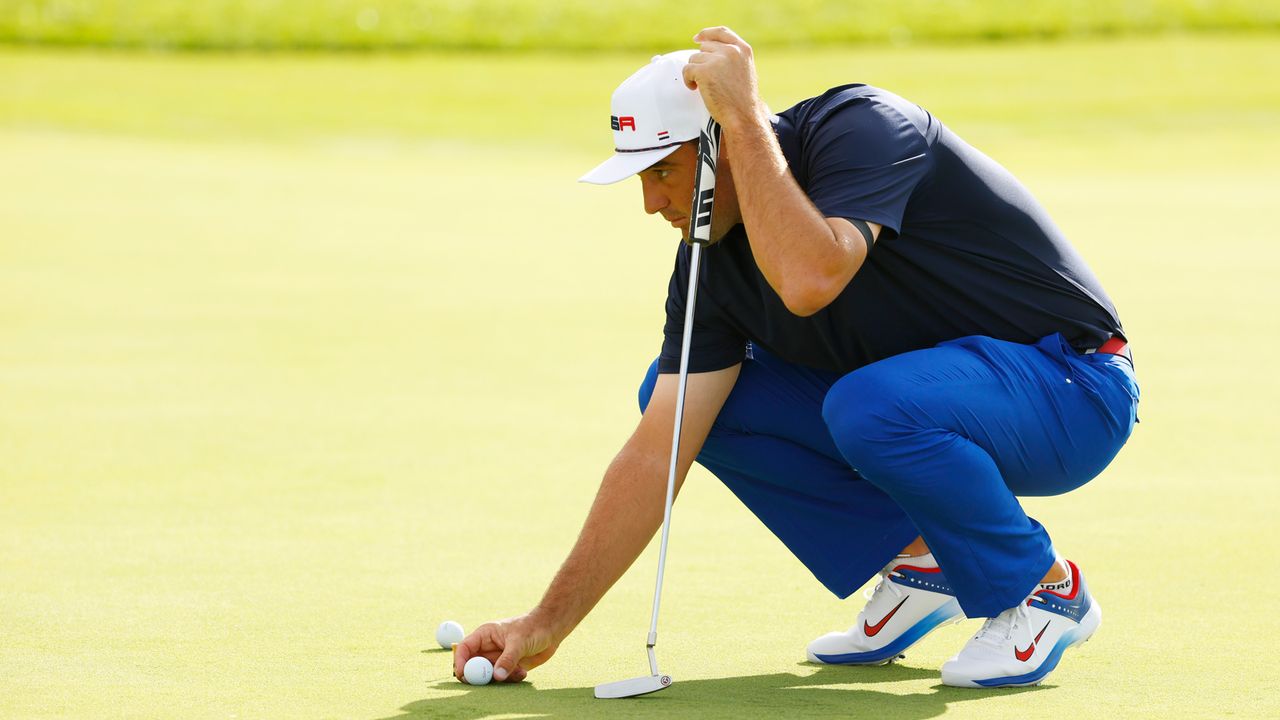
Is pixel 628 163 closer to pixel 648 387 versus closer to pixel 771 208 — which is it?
pixel 771 208

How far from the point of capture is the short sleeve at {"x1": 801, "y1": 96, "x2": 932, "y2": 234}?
371 centimetres

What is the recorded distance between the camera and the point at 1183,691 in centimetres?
363

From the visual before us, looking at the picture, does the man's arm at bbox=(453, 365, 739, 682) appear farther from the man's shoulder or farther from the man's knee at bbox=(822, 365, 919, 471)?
the man's shoulder

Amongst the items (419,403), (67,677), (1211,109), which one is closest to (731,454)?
(67,677)

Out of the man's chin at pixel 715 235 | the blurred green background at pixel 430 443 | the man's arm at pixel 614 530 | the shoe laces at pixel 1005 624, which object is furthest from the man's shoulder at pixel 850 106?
the blurred green background at pixel 430 443

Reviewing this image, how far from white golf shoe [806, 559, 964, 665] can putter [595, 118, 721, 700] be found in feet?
1.53

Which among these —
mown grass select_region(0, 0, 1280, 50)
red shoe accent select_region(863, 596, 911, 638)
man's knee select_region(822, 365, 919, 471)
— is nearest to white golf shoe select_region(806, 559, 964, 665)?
red shoe accent select_region(863, 596, 911, 638)

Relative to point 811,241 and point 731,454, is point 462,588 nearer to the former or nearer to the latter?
point 731,454

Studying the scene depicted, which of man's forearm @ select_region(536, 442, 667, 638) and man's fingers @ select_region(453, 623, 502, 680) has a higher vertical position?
man's forearm @ select_region(536, 442, 667, 638)

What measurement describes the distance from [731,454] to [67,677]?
1.53m

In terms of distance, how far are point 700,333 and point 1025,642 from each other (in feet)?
3.28

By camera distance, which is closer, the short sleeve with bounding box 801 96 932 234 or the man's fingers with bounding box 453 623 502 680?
the short sleeve with bounding box 801 96 932 234

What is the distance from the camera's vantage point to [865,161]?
3732 mm

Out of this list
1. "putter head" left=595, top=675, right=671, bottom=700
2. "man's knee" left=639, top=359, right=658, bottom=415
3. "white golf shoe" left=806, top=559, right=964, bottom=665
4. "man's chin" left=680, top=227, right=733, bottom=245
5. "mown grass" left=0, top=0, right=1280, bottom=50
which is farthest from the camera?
"mown grass" left=0, top=0, right=1280, bottom=50
